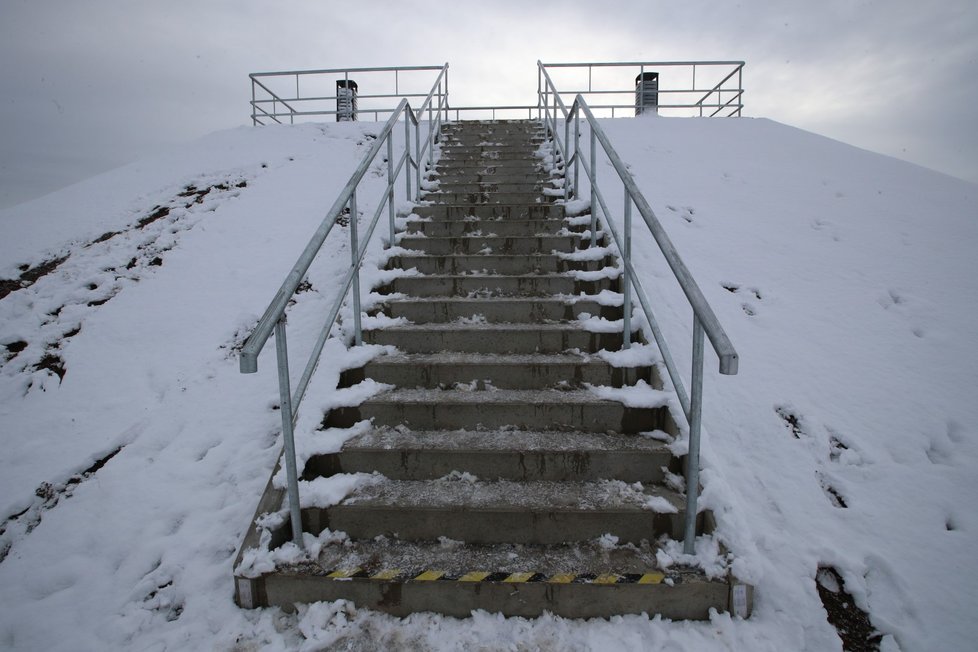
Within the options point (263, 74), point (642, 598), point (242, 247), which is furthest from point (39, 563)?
point (263, 74)

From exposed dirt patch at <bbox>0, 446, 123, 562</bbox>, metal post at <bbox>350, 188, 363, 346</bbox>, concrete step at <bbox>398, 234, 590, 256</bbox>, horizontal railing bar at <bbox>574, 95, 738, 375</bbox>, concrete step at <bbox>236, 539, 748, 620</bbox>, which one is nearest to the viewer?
horizontal railing bar at <bbox>574, 95, 738, 375</bbox>

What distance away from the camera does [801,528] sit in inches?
83.1

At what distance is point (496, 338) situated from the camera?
10.1 ft

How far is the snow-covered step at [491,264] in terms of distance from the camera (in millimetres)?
3859

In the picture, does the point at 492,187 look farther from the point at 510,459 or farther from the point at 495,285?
the point at 510,459

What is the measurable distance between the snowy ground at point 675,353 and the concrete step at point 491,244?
2.17ft

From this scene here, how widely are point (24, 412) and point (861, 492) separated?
484cm

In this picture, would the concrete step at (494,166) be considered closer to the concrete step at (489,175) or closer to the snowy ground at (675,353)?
the concrete step at (489,175)

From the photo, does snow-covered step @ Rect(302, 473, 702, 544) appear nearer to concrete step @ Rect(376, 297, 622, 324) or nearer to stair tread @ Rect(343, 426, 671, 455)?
stair tread @ Rect(343, 426, 671, 455)

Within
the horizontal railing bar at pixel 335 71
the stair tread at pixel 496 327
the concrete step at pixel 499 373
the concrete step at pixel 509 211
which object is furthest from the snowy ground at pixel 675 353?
the horizontal railing bar at pixel 335 71

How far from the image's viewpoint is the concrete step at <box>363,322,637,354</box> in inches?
119

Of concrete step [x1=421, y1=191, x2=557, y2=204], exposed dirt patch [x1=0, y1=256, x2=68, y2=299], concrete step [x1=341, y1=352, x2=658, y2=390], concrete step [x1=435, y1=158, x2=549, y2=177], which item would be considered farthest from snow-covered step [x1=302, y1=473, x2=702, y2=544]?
concrete step [x1=435, y1=158, x2=549, y2=177]

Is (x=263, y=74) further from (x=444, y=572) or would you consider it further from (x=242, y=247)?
(x=444, y=572)

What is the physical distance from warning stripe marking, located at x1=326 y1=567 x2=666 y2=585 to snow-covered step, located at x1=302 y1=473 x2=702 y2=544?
218 mm
